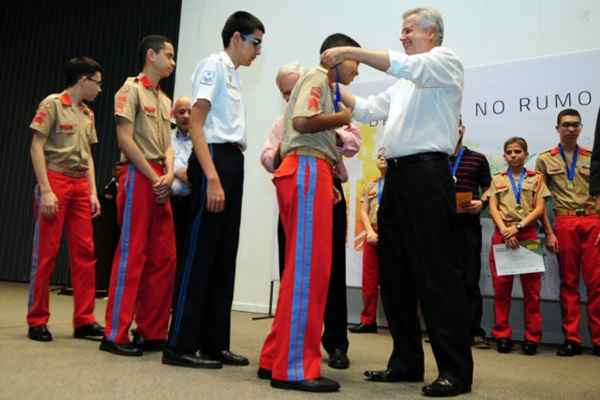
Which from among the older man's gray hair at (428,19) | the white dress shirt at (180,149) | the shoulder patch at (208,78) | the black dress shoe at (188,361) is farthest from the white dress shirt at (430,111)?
the white dress shirt at (180,149)

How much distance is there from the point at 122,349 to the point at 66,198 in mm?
906

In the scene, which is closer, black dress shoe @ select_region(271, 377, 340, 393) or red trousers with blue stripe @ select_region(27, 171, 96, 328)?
black dress shoe @ select_region(271, 377, 340, 393)

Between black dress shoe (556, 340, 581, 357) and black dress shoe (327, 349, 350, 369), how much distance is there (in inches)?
60.7

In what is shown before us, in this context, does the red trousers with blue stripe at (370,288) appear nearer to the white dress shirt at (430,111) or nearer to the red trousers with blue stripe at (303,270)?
the white dress shirt at (430,111)

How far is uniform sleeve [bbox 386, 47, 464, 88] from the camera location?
5.86ft

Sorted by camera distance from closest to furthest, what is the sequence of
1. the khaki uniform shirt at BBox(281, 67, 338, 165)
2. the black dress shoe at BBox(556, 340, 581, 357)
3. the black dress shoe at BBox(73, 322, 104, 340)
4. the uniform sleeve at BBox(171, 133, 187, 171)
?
the khaki uniform shirt at BBox(281, 67, 338, 165) < the black dress shoe at BBox(73, 322, 104, 340) < the uniform sleeve at BBox(171, 133, 187, 171) < the black dress shoe at BBox(556, 340, 581, 357)

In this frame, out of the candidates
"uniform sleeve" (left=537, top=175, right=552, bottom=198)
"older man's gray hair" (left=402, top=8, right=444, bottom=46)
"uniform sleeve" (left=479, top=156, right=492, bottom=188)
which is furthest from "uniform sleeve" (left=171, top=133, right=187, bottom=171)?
"uniform sleeve" (left=537, top=175, right=552, bottom=198)

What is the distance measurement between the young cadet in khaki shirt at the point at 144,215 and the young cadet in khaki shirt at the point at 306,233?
Result: 77 cm

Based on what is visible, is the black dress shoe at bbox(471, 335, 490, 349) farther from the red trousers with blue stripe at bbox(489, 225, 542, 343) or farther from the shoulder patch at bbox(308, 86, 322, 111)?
the shoulder patch at bbox(308, 86, 322, 111)

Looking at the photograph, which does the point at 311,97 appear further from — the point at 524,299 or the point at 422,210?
the point at 524,299

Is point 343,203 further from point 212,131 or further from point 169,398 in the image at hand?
point 169,398

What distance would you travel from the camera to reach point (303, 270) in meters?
1.76

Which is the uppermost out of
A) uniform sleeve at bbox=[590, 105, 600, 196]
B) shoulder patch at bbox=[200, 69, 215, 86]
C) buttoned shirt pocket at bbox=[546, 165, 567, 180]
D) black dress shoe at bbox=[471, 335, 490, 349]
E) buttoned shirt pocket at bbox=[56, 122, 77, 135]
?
shoulder patch at bbox=[200, 69, 215, 86]

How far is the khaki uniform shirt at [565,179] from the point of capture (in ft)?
11.2
